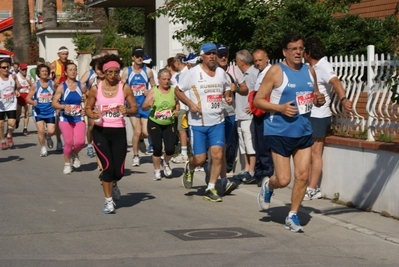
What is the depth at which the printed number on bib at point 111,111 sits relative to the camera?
1099 centimetres

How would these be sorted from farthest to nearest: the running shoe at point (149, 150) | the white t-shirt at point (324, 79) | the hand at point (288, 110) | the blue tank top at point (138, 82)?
1. the running shoe at point (149, 150)
2. the blue tank top at point (138, 82)
3. the white t-shirt at point (324, 79)
4. the hand at point (288, 110)

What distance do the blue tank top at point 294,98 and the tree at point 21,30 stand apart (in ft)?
97.8

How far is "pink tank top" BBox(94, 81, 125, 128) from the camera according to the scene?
1096 cm

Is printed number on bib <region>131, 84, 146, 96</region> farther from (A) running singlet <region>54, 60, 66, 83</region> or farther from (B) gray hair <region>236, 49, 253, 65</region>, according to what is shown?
(B) gray hair <region>236, 49, 253, 65</region>

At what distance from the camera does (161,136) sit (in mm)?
14141

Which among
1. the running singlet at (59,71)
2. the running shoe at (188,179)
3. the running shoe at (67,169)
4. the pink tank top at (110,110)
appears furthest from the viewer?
the running singlet at (59,71)

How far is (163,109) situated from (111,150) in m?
3.25

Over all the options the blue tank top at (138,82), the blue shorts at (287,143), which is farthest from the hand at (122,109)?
the blue tank top at (138,82)

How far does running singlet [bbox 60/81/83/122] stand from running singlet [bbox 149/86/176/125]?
175cm

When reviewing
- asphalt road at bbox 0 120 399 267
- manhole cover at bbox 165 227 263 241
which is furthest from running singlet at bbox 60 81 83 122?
manhole cover at bbox 165 227 263 241

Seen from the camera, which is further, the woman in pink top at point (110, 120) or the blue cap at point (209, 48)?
the blue cap at point (209, 48)

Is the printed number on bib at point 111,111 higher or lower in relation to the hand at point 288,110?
lower

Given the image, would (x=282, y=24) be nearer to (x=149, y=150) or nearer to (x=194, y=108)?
(x=194, y=108)

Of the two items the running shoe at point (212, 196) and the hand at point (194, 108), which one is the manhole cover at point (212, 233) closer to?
the running shoe at point (212, 196)
